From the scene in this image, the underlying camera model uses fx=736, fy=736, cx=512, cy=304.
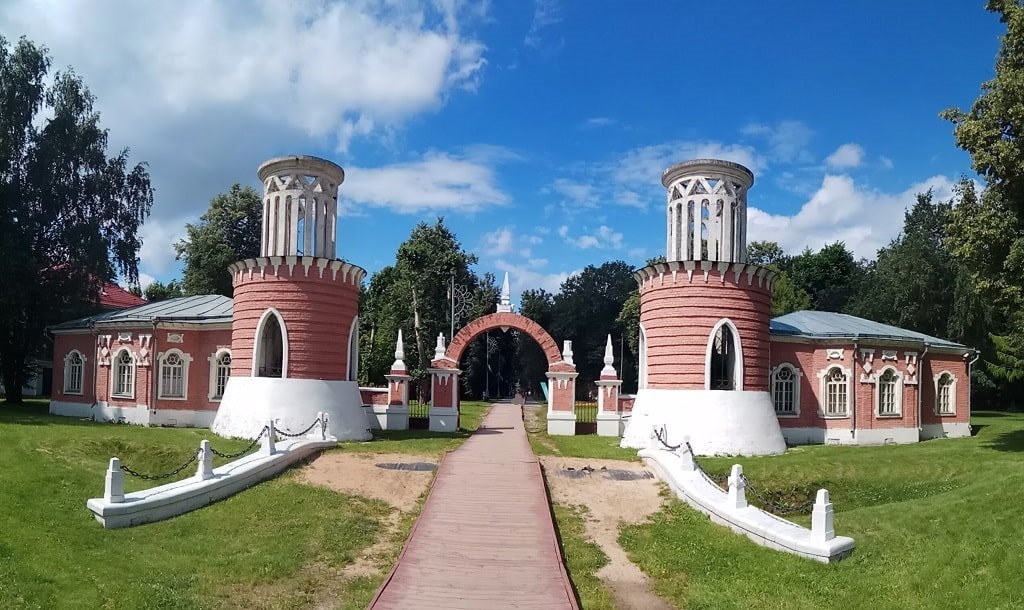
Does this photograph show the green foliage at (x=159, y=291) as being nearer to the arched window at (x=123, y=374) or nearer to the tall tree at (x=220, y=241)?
the tall tree at (x=220, y=241)

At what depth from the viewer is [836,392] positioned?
2461 cm

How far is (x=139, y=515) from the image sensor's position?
38.0 feet

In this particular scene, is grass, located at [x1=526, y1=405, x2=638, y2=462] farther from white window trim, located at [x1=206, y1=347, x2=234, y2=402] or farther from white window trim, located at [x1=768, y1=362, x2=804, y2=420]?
white window trim, located at [x1=206, y1=347, x2=234, y2=402]

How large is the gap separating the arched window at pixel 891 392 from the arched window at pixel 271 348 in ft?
64.0

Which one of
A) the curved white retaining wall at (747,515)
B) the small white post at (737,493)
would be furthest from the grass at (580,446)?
the small white post at (737,493)

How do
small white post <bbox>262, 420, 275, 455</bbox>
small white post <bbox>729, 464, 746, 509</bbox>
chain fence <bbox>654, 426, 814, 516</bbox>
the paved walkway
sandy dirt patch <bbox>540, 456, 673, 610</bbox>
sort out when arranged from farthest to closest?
small white post <bbox>262, 420, 275, 455</bbox>, chain fence <bbox>654, 426, 814, 516</bbox>, small white post <bbox>729, 464, 746, 509</bbox>, sandy dirt patch <bbox>540, 456, 673, 610</bbox>, the paved walkway

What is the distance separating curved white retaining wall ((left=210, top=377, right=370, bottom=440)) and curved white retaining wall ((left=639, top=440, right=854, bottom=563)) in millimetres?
9495

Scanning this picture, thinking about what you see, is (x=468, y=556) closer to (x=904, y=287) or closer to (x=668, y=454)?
(x=668, y=454)

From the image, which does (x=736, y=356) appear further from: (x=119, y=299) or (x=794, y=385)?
(x=119, y=299)

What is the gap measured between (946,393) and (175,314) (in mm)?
27813

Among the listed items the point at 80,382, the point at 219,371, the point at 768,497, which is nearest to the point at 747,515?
the point at 768,497

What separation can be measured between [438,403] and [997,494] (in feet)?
57.5

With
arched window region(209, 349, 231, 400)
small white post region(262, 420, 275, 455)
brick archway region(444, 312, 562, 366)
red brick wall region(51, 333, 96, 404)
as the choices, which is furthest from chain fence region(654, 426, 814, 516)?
red brick wall region(51, 333, 96, 404)

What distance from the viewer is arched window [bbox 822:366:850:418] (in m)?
24.4
